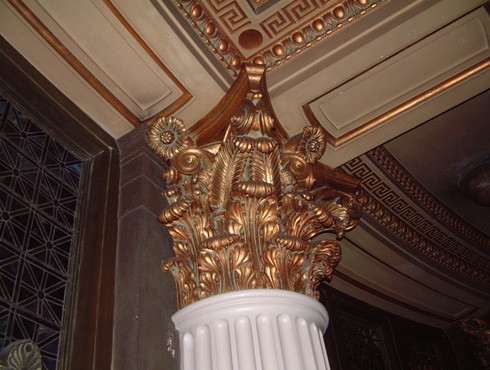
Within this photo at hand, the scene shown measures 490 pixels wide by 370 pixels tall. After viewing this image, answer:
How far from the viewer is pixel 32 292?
5.44 ft

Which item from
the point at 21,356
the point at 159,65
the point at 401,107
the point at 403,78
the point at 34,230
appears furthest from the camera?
the point at 401,107

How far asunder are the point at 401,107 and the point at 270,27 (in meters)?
0.81

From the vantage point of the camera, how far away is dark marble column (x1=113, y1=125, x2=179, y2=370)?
1692 mm

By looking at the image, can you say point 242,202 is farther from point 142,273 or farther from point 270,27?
point 270,27

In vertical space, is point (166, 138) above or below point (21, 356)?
above

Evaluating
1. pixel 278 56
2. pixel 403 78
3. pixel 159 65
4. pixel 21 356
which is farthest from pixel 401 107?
pixel 21 356

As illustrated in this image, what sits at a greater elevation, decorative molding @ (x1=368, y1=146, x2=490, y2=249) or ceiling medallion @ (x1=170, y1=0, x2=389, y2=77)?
decorative molding @ (x1=368, y1=146, x2=490, y2=249)

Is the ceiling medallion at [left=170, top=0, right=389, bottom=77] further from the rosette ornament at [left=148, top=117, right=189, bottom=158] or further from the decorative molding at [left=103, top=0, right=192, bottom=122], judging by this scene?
the rosette ornament at [left=148, top=117, right=189, bottom=158]

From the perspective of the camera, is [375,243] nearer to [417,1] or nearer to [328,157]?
[328,157]

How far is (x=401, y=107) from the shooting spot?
2.60m

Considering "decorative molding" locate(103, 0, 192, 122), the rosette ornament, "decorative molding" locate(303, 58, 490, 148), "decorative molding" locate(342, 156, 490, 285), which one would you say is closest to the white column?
the rosette ornament

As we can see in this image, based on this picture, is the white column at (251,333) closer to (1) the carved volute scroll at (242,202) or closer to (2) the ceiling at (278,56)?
(1) the carved volute scroll at (242,202)

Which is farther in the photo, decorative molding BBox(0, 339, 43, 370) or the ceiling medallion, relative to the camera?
the ceiling medallion

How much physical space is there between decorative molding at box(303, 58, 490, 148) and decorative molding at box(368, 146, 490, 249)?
2.35 ft
